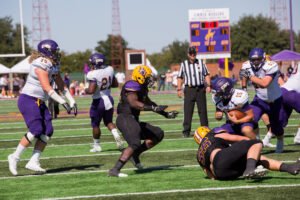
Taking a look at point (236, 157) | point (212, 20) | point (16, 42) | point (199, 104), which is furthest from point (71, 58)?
point (236, 157)

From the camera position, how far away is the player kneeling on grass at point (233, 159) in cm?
742

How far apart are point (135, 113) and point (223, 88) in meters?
1.17

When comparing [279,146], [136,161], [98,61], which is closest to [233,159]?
[136,161]

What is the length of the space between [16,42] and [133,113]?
5990 cm

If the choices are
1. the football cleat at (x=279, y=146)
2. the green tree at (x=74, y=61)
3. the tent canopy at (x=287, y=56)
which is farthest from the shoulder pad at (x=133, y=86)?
the green tree at (x=74, y=61)

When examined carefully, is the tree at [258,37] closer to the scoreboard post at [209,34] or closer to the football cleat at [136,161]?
the scoreboard post at [209,34]

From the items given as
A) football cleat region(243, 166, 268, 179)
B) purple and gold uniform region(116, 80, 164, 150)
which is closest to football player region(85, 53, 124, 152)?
purple and gold uniform region(116, 80, 164, 150)

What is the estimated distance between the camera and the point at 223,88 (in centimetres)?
829

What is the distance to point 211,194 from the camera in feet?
23.1

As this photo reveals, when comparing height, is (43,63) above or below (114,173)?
above

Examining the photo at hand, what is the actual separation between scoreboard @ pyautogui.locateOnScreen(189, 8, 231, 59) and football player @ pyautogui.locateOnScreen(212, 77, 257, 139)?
19805 millimetres

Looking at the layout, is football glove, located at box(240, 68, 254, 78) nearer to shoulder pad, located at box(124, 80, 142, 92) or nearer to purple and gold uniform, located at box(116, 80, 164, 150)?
purple and gold uniform, located at box(116, 80, 164, 150)

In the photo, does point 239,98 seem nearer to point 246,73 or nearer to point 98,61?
point 246,73

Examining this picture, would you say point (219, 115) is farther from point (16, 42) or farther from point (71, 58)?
point (71, 58)
